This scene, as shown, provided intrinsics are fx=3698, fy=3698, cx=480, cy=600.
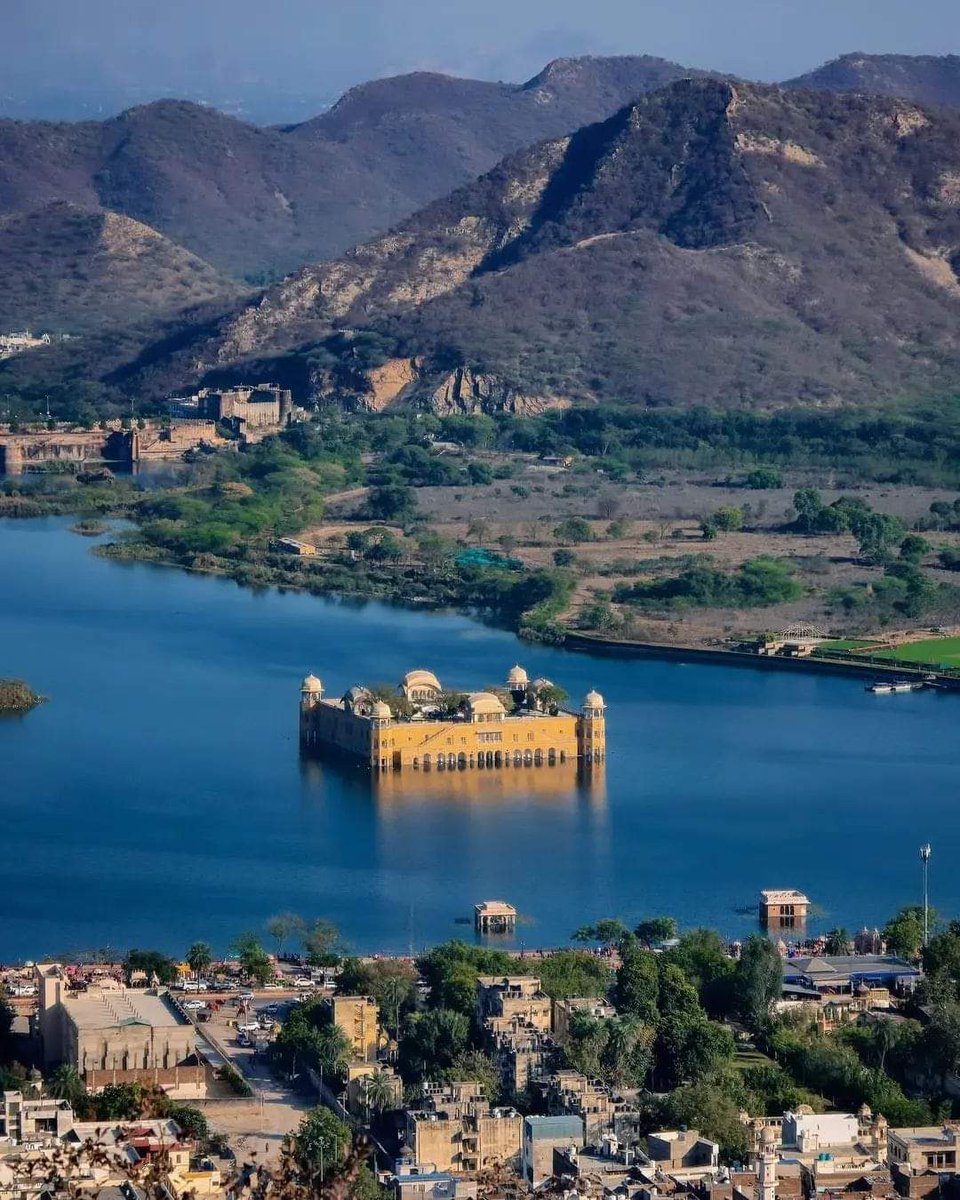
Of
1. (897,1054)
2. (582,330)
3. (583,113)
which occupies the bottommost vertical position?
(897,1054)

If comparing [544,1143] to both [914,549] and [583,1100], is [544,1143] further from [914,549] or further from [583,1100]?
[914,549]

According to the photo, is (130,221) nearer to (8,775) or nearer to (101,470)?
(101,470)

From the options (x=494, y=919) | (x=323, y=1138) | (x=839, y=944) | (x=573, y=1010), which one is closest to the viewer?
(x=323, y=1138)

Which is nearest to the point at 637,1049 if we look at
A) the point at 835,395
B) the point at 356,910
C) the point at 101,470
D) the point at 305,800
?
the point at 356,910

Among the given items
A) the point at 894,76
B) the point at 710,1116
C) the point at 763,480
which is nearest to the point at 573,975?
the point at 710,1116

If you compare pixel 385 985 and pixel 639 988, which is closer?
pixel 639 988

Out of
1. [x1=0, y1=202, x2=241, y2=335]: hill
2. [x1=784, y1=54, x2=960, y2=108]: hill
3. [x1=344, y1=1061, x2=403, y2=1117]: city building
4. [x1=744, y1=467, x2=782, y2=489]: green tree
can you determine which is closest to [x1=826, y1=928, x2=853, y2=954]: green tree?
[x1=344, y1=1061, x2=403, y2=1117]: city building
